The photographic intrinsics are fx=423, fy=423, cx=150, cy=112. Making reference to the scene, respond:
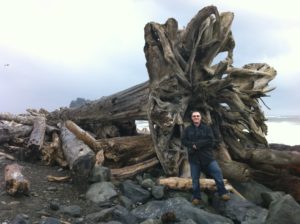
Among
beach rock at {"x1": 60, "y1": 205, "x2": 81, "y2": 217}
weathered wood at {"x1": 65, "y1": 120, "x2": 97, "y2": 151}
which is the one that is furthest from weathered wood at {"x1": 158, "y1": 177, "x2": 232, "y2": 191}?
weathered wood at {"x1": 65, "y1": 120, "x2": 97, "y2": 151}

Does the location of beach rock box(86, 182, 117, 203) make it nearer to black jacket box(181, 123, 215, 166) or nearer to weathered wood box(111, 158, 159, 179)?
weathered wood box(111, 158, 159, 179)

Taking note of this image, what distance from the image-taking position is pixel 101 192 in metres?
8.78

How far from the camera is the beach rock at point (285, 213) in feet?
21.7

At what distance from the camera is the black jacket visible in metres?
8.69

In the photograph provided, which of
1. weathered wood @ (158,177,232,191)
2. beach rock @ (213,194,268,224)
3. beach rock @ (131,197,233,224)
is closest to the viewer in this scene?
beach rock @ (131,197,233,224)

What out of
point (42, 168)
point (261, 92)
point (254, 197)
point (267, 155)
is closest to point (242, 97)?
point (261, 92)

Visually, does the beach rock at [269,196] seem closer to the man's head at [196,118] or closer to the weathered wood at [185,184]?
the weathered wood at [185,184]

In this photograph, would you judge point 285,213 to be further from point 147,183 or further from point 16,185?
point 16,185

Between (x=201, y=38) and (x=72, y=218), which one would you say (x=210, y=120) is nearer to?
(x=201, y=38)

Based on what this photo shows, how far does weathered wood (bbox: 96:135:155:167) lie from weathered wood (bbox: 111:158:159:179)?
0.35 m

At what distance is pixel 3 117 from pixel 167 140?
9.04 meters

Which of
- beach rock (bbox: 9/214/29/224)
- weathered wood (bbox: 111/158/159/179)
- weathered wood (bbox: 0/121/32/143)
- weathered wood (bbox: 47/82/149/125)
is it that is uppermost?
weathered wood (bbox: 47/82/149/125)

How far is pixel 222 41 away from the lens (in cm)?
1227

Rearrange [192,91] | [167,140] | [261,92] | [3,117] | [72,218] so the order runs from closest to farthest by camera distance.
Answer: [72,218]
[167,140]
[192,91]
[261,92]
[3,117]
